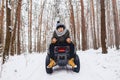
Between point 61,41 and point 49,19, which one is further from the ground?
point 49,19

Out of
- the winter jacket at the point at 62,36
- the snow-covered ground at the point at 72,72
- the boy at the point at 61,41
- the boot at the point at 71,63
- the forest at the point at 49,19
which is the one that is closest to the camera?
the snow-covered ground at the point at 72,72

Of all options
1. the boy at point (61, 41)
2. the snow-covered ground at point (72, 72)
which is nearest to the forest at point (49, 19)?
the snow-covered ground at point (72, 72)

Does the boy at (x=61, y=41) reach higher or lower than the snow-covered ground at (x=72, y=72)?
higher

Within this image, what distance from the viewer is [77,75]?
9.09 m

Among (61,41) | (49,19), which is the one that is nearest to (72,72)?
(61,41)

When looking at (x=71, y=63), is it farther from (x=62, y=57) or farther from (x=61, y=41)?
(x=61, y=41)

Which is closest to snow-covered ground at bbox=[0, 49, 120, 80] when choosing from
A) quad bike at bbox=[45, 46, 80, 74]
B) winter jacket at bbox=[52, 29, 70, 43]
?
quad bike at bbox=[45, 46, 80, 74]

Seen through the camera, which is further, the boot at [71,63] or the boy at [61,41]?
the boy at [61,41]

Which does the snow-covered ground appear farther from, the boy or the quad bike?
the boy

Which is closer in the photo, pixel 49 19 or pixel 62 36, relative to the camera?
pixel 62 36

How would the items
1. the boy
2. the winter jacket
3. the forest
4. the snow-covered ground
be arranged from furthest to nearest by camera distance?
1. the forest
2. the winter jacket
3. the boy
4. the snow-covered ground

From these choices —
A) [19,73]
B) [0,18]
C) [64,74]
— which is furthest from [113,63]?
[0,18]

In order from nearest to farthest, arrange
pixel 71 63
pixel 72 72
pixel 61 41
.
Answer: pixel 71 63
pixel 72 72
pixel 61 41

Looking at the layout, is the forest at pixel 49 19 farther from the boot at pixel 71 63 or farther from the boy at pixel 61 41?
the boot at pixel 71 63
